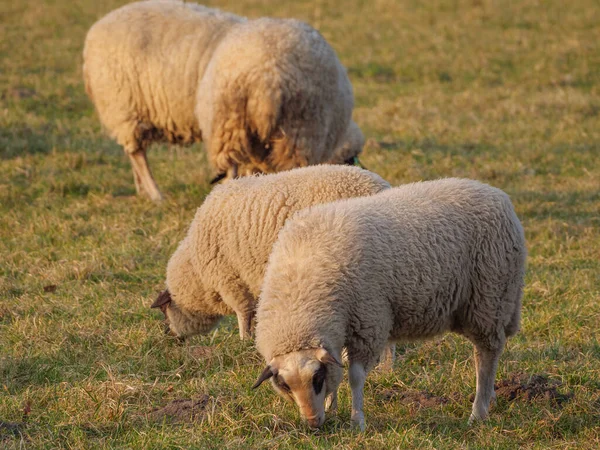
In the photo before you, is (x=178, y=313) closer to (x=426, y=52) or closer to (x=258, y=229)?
(x=258, y=229)

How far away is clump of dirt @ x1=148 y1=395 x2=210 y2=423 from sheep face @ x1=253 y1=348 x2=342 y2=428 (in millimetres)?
479

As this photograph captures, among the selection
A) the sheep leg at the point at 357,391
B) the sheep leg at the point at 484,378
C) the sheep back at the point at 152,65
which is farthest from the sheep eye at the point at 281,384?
the sheep back at the point at 152,65

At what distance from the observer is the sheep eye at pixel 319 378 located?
3.76m

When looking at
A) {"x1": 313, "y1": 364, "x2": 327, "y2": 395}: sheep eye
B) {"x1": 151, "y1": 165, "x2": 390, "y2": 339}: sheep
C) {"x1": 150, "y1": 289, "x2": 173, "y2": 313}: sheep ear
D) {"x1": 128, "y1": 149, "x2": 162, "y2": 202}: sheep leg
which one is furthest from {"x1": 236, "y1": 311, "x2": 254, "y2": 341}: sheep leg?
{"x1": 128, "y1": 149, "x2": 162, "y2": 202}: sheep leg

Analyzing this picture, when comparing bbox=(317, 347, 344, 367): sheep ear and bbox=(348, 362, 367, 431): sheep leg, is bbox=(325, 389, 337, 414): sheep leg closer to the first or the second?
bbox=(348, 362, 367, 431): sheep leg

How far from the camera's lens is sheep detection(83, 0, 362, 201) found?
6609 millimetres

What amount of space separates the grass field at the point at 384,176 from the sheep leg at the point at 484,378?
3.2 inches

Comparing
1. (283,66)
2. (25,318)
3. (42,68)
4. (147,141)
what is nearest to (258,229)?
(25,318)

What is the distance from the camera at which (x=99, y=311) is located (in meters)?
5.50

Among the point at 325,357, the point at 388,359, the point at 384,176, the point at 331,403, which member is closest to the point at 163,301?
the point at 388,359

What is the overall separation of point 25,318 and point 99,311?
0.43 metres

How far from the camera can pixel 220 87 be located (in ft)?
22.3

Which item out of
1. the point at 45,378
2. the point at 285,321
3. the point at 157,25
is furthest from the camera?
the point at 157,25

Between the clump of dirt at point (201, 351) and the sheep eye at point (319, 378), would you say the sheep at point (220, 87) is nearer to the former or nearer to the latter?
the clump of dirt at point (201, 351)
